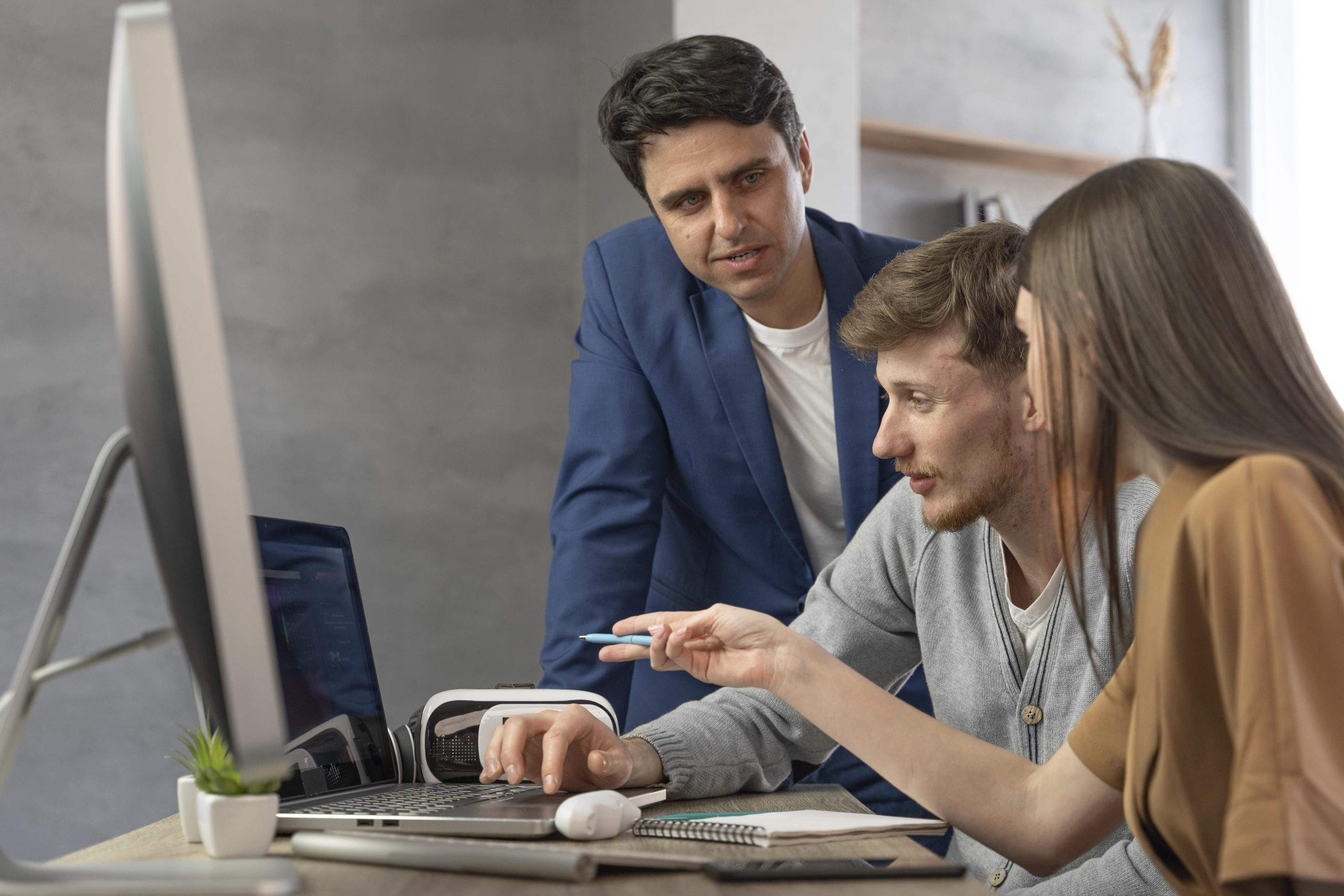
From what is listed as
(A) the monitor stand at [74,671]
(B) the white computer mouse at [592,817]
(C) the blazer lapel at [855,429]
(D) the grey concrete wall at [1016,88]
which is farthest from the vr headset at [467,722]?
(D) the grey concrete wall at [1016,88]

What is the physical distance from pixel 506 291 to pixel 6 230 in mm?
1164

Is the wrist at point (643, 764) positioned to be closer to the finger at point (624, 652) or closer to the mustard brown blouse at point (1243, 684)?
the finger at point (624, 652)

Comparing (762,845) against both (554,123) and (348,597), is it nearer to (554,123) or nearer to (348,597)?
(348,597)

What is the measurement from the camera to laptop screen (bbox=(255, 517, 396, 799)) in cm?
104

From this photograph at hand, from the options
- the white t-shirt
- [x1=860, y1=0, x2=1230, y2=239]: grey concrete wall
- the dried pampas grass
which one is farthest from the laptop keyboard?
the dried pampas grass

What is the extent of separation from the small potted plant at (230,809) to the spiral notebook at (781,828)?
0.28m

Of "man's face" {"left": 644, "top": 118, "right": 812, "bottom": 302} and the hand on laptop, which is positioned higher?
"man's face" {"left": 644, "top": 118, "right": 812, "bottom": 302}

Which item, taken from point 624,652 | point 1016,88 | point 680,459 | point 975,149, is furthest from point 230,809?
point 1016,88

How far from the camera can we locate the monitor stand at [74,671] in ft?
2.11

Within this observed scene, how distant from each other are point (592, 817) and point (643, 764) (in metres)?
0.32

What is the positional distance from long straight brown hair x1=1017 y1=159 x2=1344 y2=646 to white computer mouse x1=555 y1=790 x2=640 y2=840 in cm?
40

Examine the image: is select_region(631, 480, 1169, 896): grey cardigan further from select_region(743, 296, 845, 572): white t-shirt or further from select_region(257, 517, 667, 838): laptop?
select_region(743, 296, 845, 572): white t-shirt

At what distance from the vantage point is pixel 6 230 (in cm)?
249

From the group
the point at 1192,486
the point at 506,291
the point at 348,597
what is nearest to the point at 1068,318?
the point at 1192,486
